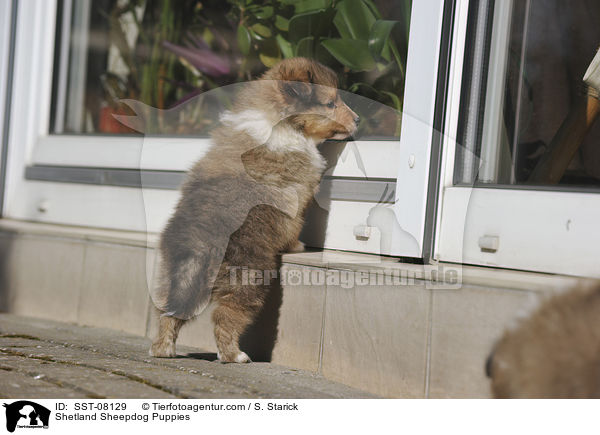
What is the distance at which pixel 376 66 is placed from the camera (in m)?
2.77

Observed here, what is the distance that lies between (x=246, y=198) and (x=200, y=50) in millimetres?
1370

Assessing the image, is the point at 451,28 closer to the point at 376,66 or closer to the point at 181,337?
the point at 376,66

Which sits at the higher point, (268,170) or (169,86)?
(169,86)

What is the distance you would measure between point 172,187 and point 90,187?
2.58ft

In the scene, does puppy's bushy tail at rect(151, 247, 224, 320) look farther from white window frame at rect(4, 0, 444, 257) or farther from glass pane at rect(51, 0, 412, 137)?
glass pane at rect(51, 0, 412, 137)

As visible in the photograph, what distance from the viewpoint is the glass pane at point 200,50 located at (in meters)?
2.75

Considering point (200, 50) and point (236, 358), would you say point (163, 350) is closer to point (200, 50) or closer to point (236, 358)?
point (236, 358)

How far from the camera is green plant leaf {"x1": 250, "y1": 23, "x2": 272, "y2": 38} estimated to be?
10.3ft

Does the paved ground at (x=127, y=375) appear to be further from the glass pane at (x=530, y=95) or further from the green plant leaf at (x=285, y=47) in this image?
the green plant leaf at (x=285, y=47)
